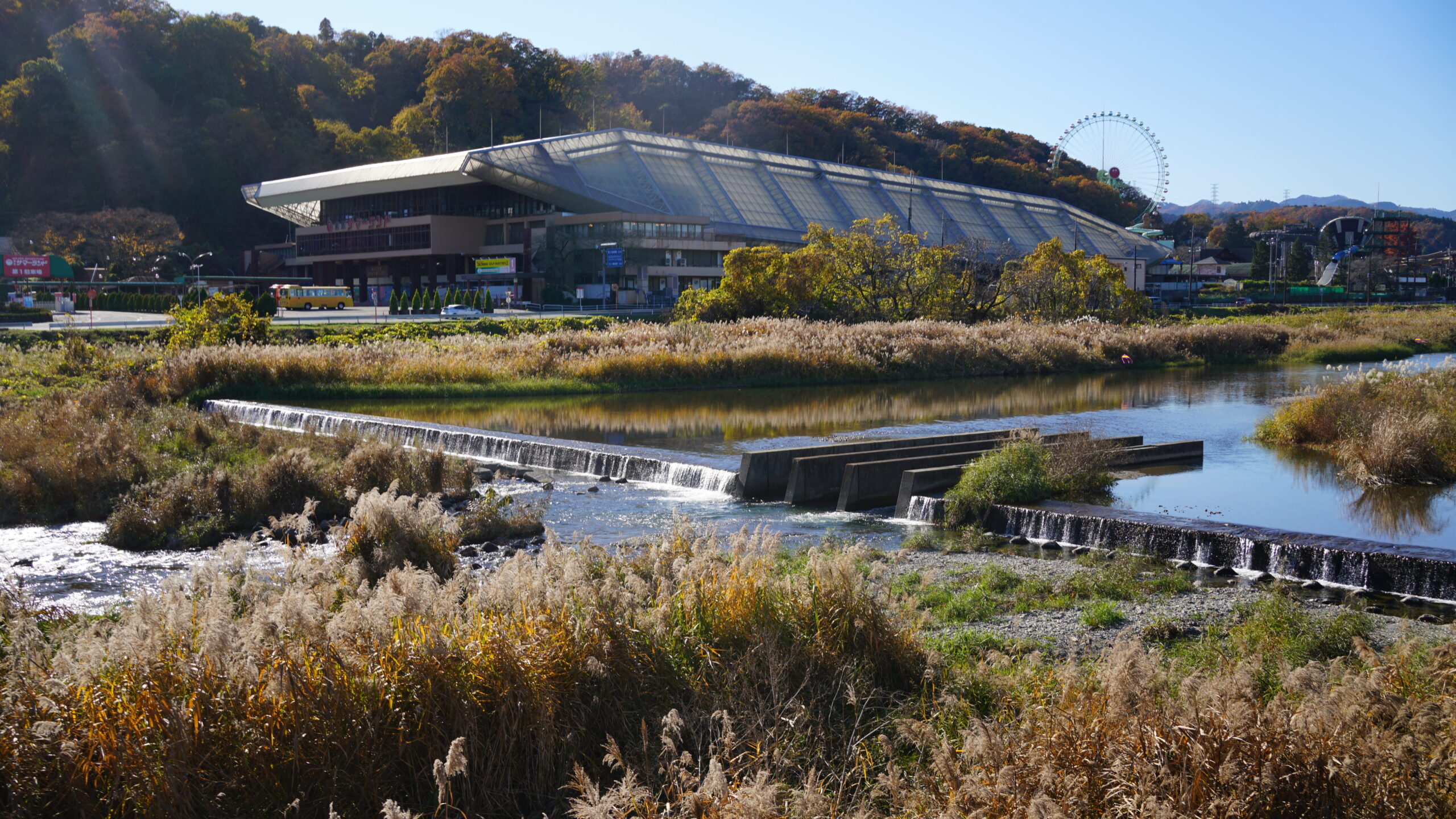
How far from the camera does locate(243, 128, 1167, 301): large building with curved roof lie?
7425cm

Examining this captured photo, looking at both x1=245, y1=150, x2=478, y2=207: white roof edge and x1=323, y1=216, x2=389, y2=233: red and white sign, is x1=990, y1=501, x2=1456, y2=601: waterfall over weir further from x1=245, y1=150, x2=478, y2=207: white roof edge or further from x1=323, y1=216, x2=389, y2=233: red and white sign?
x1=323, y1=216, x2=389, y2=233: red and white sign

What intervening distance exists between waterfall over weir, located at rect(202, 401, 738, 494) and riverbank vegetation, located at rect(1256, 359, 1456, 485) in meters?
10.2

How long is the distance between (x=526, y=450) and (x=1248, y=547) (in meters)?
12.3

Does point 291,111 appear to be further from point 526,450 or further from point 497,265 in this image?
point 526,450

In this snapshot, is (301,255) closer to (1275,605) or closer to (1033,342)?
(1033,342)

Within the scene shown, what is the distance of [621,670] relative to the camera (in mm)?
5562

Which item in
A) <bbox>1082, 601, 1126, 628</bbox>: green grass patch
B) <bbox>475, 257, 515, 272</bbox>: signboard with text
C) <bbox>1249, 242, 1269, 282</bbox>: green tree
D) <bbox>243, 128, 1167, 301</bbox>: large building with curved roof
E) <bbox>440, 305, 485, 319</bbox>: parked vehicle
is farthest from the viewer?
<bbox>1249, 242, 1269, 282</bbox>: green tree

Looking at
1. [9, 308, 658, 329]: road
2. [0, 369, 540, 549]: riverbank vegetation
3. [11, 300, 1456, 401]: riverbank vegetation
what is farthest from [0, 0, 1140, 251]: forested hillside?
[0, 369, 540, 549]: riverbank vegetation

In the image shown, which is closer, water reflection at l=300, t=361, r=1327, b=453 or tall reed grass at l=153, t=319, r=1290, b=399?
water reflection at l=300, t=361, r=1327, b=453

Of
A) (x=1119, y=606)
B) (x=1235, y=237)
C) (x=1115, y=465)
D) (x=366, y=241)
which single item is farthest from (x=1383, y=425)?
(x=1235, y=237)

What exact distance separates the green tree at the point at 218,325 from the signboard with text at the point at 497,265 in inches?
1740

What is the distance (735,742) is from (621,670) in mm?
1204

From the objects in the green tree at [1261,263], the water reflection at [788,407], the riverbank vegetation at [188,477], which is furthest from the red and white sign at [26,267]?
the green tree at [1261,263]

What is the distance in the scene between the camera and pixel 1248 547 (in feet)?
37.1
